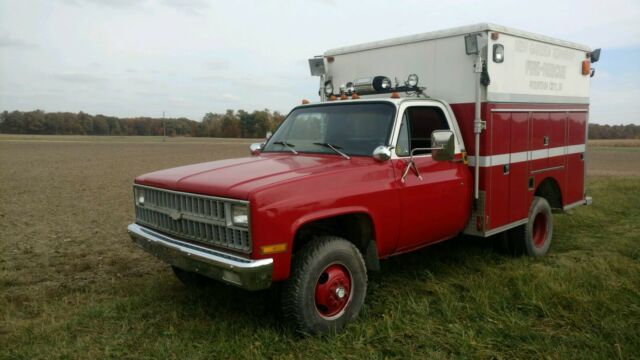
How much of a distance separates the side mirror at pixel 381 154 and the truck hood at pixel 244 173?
107 millimetres

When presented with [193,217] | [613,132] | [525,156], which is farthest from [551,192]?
[613,132]

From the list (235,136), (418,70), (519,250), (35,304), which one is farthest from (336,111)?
(235,136)

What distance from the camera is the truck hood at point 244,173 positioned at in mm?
3873

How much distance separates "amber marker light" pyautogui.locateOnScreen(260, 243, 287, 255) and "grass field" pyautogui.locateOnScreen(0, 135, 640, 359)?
2.54ft

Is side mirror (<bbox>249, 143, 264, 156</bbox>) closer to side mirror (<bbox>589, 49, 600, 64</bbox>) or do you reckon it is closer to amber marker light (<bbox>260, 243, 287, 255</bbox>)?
amber marker light (<bbox>260, 243, 287, 255</bbox>)

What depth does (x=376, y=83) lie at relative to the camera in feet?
19.1

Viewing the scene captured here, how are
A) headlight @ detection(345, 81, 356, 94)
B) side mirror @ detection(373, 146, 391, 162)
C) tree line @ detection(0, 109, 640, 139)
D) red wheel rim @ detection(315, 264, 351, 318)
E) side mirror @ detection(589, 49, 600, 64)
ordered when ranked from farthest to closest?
tree line @ detection(0, 109, 640, 139)
side mirror @ detection(589, 49, 600, 64)
headlight @ detection(345, 81, 356, 94)
side mirror @ detection(373, 146, 391, 162)
red wheel rim @ detection(315, 264, 351, 318)

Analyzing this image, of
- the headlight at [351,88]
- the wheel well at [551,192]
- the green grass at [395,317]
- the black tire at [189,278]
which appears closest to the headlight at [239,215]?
the green grass at [395,317]

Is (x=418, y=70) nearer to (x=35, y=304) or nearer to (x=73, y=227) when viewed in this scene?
(x=35, y=304)

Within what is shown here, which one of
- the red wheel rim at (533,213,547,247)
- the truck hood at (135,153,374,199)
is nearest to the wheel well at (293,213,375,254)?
the truck hood at (135,153,374,199)

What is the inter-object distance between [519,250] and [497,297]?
6.05 ft

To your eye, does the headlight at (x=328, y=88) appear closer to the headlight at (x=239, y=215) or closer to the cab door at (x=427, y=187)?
the cab door at (x=427, y=187)

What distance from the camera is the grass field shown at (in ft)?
12.9

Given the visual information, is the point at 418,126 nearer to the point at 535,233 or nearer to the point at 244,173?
the point at 244,173
